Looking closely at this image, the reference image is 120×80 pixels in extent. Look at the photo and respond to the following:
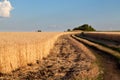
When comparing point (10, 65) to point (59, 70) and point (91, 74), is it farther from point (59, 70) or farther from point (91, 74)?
point (91, 74)

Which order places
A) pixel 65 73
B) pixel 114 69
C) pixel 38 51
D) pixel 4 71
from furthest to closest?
pixel 38 51
pixel 114 69
pixel 65 73
pixel 4 71

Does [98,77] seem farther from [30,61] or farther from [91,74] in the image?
[30,61]

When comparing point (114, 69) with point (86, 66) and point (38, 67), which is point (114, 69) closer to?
point (86, 66)

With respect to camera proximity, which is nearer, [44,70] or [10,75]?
[10,75]

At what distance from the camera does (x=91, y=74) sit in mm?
18312

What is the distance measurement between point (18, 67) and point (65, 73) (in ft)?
9.77

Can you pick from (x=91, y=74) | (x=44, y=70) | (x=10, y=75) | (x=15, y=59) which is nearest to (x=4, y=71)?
(x=10, y=75)

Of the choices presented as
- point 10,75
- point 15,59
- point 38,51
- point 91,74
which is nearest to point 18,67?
point 15,59

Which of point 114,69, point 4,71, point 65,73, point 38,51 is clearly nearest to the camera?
point 4,71

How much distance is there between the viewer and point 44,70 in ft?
65.4

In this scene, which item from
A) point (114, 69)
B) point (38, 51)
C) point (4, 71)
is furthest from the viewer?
point (38, 51)

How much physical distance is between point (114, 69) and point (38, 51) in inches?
280

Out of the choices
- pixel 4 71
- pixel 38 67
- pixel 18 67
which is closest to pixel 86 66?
pixel 38 67

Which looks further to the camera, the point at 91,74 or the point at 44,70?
the point at 44,70
